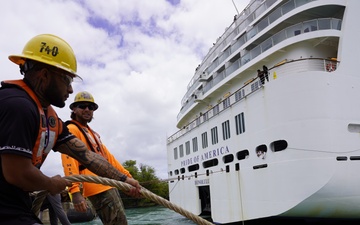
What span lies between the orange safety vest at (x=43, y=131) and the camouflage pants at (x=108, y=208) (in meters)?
1.55

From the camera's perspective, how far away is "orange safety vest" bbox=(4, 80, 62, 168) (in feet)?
5.48

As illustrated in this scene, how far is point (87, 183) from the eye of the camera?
10.8 feet

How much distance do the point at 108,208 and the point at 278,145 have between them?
681 centimetres

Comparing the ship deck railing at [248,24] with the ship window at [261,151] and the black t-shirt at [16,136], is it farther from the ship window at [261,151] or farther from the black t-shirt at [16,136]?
the black t-shirt at [16,136]

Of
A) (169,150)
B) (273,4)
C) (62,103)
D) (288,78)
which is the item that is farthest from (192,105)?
(62,103)

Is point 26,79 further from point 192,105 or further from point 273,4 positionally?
point 192,105

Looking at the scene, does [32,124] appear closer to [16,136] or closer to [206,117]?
[16,136]

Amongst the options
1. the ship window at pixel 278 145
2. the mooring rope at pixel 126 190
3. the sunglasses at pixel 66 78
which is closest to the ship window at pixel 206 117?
the ship window at pixel 278 145

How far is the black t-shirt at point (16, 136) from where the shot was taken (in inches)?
56.9

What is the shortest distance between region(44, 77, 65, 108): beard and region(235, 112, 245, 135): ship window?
925cm

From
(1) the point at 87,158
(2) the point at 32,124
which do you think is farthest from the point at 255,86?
(2) the point at 32,124

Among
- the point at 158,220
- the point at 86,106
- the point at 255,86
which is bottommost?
the point at 158,220

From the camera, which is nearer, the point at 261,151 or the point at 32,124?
the point at 32,124

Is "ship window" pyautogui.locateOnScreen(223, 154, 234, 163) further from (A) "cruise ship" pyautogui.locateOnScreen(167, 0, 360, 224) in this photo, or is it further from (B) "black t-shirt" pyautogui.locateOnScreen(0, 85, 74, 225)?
(B) "black t-shirt" pyautogui.locateOnScreen(0, 85, 74, 225)
